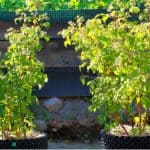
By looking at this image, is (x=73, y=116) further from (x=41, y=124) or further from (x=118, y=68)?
(x=118, y=68)

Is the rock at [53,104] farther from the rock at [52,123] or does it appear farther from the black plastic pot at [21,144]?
the black plastic pot at [21,144]

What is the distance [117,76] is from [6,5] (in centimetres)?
281

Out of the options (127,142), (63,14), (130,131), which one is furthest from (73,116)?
(127,142)

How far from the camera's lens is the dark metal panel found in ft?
23.6

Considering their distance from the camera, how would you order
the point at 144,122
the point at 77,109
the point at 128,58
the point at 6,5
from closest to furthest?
the point at 128,58, the point at 144,122, the point at 77,109, the point at 6,5

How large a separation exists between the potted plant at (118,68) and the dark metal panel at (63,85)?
1.57 metres

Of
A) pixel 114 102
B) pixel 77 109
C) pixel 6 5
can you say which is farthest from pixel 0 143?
pixel 6 5

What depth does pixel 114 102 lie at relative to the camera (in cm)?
536

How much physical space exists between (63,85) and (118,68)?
2.04 m

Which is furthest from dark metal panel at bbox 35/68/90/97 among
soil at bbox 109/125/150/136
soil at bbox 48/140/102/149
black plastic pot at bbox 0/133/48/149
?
black plastic pot at bbox 0/133/48/149

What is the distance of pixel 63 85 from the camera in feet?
23.7

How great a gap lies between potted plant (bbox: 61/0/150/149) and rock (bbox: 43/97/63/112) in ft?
5.36

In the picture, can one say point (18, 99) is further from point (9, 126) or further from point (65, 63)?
point (65, 63)

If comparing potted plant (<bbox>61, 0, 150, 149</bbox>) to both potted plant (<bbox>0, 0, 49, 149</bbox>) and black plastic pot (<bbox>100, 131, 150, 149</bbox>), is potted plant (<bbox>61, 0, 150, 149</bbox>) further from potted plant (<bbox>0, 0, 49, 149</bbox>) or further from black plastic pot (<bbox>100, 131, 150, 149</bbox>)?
potted plant (<bbox>0, 0, 49, 149</bbox>)
